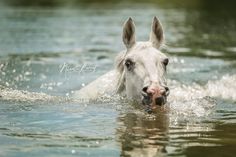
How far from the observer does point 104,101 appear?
1107 cm

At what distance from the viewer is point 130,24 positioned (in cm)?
1076

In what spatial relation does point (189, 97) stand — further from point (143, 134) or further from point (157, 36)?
point (143, 134)

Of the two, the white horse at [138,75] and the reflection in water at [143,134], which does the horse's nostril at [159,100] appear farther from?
the reflection in water at [143,134]

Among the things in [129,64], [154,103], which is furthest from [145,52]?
[154,103]

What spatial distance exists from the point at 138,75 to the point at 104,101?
66.4 inches

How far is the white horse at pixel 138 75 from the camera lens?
349 inches

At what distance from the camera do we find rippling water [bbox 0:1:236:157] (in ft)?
25.0

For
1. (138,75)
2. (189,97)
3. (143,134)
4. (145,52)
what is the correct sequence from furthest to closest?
(189,97)
(145,52)
(138,75)
(143,134)

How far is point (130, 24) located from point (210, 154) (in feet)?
14.0

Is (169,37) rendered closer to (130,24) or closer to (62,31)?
(62,31)

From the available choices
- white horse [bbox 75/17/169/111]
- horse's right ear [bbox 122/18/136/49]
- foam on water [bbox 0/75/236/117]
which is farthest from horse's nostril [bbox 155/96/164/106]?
horse's right ear [bbox 122/18/136/49]

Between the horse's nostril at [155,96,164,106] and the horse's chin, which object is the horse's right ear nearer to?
the horse's chin

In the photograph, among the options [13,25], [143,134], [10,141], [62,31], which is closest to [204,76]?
[143,134]

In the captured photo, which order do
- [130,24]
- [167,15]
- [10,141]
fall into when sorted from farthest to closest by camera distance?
[167,15]
[130,24]
[10,141]
